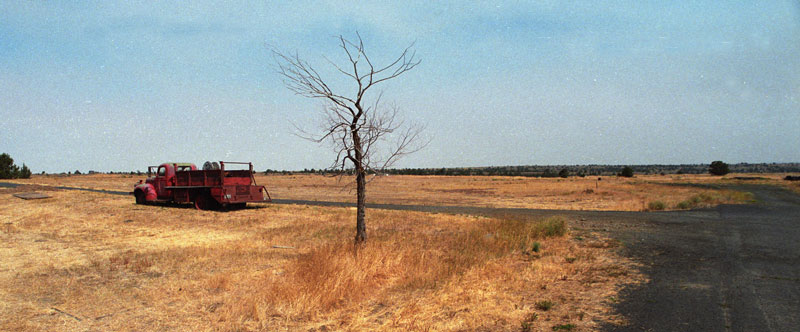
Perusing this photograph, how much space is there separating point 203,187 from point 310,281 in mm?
16655

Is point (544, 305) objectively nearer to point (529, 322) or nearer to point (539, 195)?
point (529, 322)

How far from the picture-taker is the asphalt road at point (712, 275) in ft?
19.5

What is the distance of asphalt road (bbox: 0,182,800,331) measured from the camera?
5.93m

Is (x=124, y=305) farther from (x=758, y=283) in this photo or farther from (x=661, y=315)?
(x=758, y=283)

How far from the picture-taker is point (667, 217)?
63.7 ft

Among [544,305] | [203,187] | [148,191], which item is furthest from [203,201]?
[544,305]

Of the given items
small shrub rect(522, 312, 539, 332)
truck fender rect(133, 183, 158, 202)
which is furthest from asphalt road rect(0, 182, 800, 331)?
truck fender rect(133, 183, 158, 202)

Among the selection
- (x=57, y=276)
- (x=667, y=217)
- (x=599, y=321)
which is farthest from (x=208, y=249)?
(x=667, y=217)

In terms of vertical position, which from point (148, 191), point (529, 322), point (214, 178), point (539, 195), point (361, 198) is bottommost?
point (539, 195)

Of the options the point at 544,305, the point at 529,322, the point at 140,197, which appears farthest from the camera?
the point at 140,197

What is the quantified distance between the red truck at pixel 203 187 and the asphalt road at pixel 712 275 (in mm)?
15210

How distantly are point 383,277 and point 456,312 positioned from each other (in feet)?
7.13

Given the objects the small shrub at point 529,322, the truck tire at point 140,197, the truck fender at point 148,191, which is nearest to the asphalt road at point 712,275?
the small shrub at point 529,322

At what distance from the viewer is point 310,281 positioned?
293 inches
